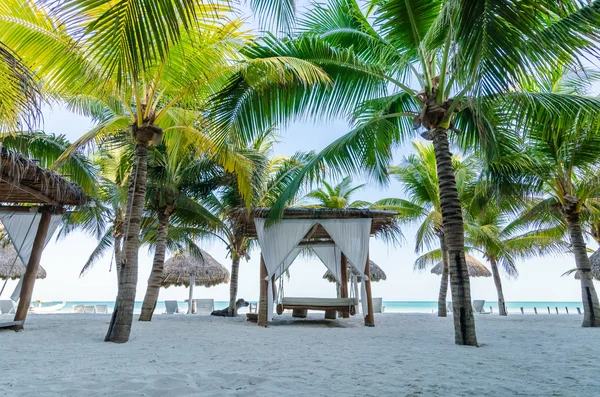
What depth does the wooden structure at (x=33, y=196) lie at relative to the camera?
4.90m

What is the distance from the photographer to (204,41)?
4.77 meters

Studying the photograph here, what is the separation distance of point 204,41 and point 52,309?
A: 20.3 meters

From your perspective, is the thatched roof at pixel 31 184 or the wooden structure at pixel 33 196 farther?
the wooden structure at pixel 33 196

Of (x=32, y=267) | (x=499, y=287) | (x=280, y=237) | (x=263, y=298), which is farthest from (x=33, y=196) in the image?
(x=499, y=287)

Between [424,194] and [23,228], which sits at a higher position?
[424,194]

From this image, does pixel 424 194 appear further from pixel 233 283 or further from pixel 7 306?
pixel 7 306

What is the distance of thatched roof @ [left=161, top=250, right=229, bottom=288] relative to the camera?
50.5 feet

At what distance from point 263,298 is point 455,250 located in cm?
465

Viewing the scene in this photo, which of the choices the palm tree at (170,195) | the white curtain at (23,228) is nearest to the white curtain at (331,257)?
the palm tree at (170,195)

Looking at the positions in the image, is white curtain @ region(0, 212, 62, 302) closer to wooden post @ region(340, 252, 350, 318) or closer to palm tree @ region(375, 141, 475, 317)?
wooden post @ region(340, 252, 350, 318)

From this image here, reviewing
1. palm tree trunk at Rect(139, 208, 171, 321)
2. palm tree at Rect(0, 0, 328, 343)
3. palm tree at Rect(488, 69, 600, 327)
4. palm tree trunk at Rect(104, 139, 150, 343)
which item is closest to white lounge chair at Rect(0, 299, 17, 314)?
palm tree trunk at Rect(139, 208, 171, 321)

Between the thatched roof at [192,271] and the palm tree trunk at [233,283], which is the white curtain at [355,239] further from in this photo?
the thatched roof at [192,271]

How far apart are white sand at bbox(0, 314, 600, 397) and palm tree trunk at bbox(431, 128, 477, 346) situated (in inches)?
11.3

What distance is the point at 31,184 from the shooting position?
548 cm
